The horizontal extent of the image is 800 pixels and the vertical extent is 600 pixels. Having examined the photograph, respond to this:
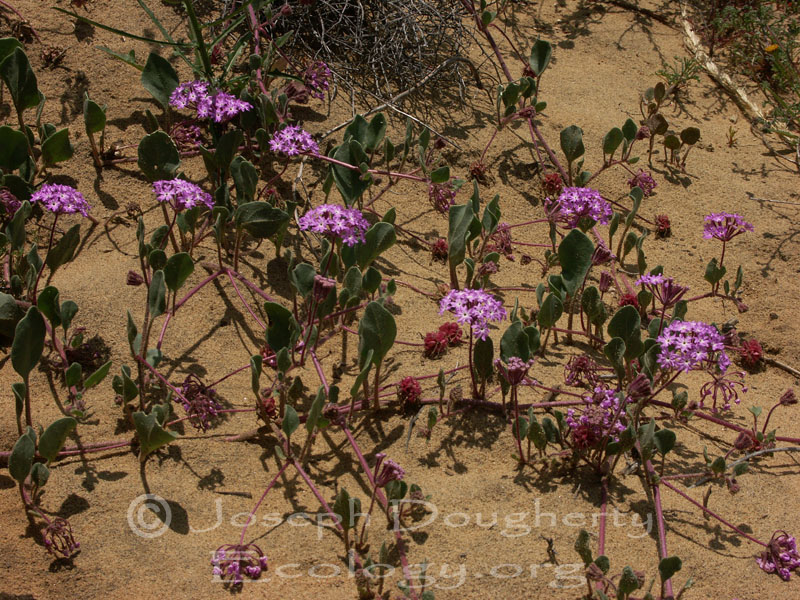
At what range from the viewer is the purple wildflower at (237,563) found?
2377 mm

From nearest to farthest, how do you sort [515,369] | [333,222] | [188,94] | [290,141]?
[515,369], [333,222], [290,141], [188,94]

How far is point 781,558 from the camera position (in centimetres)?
256

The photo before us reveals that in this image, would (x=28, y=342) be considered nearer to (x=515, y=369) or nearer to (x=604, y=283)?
(x=515, y=369)

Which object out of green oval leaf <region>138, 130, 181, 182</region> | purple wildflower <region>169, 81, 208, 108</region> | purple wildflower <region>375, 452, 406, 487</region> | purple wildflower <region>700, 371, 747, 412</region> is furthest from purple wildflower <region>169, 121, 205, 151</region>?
purple wildflower <region>700, 371, 747, 412</region>

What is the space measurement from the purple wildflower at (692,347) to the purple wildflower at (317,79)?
237cm

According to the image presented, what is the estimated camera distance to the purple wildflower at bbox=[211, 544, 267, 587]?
238cm

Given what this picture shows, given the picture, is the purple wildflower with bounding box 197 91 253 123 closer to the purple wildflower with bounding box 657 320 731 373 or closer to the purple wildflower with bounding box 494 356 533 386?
the purple wildflower with bounding box 494 356 533 386

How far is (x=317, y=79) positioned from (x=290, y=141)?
86 centimetres

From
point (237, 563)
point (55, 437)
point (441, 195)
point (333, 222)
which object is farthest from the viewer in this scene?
point (441, 195)

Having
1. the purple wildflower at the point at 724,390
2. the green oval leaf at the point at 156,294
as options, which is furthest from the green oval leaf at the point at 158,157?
the purple wildflower at the point at 724,390

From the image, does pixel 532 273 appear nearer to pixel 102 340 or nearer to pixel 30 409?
pixel 102 340

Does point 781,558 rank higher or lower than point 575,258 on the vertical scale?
lower

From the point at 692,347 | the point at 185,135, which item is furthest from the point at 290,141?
the point at 692,347

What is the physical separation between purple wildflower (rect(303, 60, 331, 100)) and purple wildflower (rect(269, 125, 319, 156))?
70 cm
